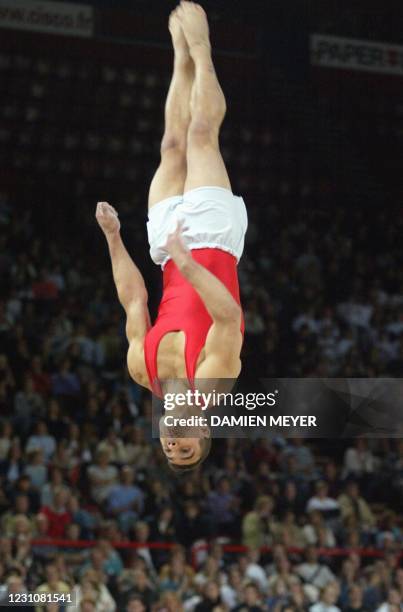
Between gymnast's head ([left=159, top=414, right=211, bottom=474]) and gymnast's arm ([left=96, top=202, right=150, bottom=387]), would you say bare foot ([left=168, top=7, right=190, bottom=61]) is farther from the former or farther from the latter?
gymnast's head ([left=159, top=414, right=211, bottom=474])

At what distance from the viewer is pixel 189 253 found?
255 inches

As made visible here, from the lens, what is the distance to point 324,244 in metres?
19.2

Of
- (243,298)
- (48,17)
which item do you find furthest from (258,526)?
(48,17)

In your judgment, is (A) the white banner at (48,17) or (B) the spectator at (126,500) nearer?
(B) the spectator at (126,500)

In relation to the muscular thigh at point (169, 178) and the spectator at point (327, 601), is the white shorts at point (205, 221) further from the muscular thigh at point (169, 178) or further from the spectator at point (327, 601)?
the spectator at point (327, 601)

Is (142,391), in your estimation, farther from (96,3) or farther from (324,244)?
(96,3)

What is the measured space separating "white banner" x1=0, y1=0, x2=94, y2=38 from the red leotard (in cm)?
1213

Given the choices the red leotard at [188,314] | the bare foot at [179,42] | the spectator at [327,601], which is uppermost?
the bare foot at [179,42]

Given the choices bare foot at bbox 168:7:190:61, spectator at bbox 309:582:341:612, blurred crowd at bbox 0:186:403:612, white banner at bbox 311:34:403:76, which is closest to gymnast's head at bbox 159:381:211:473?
bare foot at bbox 168:7:190:61

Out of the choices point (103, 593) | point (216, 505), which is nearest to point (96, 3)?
point (216, 505)

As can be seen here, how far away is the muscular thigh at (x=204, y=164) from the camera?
294 inches

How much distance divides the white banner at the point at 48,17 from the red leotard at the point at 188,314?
39.8ft

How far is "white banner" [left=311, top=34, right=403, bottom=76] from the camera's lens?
2044cm

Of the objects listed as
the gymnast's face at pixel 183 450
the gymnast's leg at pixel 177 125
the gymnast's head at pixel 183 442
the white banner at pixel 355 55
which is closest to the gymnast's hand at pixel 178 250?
the gymnast's head at pixel 183 442
